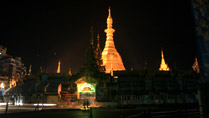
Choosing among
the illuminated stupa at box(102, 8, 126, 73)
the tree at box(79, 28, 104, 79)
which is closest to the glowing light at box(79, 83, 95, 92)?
the tree at box(79, 28, 104, 79)

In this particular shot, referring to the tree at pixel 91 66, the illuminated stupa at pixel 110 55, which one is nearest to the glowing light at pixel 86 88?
the tree at pixel 91 66

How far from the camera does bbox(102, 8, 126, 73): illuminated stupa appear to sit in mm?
59875

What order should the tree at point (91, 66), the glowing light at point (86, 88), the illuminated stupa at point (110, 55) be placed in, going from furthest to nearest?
the illuminated stupa at point (110, 55) → the tree at point (91, 66) → the glowing light at point (86, 88)

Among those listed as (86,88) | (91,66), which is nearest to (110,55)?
(91,66)

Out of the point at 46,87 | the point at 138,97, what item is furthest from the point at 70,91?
the point at 138,97

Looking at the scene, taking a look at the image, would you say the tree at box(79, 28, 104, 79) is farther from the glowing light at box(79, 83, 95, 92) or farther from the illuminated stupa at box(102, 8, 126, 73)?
the illuminated stupa at box(102, 8, 126, 73)

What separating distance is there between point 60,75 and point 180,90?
29.0 m

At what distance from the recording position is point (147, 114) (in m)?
A: 9.84

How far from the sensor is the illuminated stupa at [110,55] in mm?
59875

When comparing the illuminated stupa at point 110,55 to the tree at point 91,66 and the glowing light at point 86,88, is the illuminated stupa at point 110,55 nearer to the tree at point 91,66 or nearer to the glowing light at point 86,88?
the tree at point 91,66

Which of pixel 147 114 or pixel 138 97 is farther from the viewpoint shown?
pixel 138 97

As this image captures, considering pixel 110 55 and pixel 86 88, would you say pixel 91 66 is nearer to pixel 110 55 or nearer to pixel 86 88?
pixel 86 88

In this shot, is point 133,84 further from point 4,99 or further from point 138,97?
point 4,99

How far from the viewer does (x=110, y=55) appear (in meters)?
63.0
